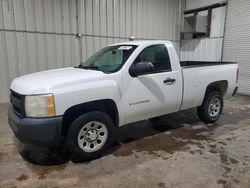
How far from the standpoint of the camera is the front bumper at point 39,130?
2706 millimetres

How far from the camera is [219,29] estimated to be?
9.03 m

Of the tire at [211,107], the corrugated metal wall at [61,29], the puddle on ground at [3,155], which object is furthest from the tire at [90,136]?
the corrugated metal wall at [61,29]

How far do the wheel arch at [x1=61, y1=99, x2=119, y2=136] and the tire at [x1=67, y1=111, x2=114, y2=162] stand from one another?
114 millimetres

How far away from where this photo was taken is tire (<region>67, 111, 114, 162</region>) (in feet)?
9.80

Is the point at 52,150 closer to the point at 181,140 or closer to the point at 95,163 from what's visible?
the point at 95,163

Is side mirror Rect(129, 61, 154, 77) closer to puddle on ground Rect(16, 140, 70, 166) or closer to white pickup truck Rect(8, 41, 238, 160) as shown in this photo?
white pickup truck Rect(8, 41, 238, 160)

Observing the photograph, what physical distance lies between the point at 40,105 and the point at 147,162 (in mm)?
1700

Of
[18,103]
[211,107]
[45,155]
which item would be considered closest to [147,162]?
[45,155]

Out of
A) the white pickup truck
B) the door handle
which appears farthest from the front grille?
the door handle

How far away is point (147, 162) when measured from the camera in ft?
10.3

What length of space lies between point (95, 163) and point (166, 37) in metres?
8.57

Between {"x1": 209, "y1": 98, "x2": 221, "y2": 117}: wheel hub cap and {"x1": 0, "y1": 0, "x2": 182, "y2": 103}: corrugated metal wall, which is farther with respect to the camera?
{"x1": 0, "y1": 0, "x2": 182, "y2": 103}: corrugated metal wall

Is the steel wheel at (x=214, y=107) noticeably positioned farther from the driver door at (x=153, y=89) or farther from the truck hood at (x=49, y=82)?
the truck hood at (x=49, y=82)

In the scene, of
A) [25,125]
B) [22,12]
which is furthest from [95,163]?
[22,12]
